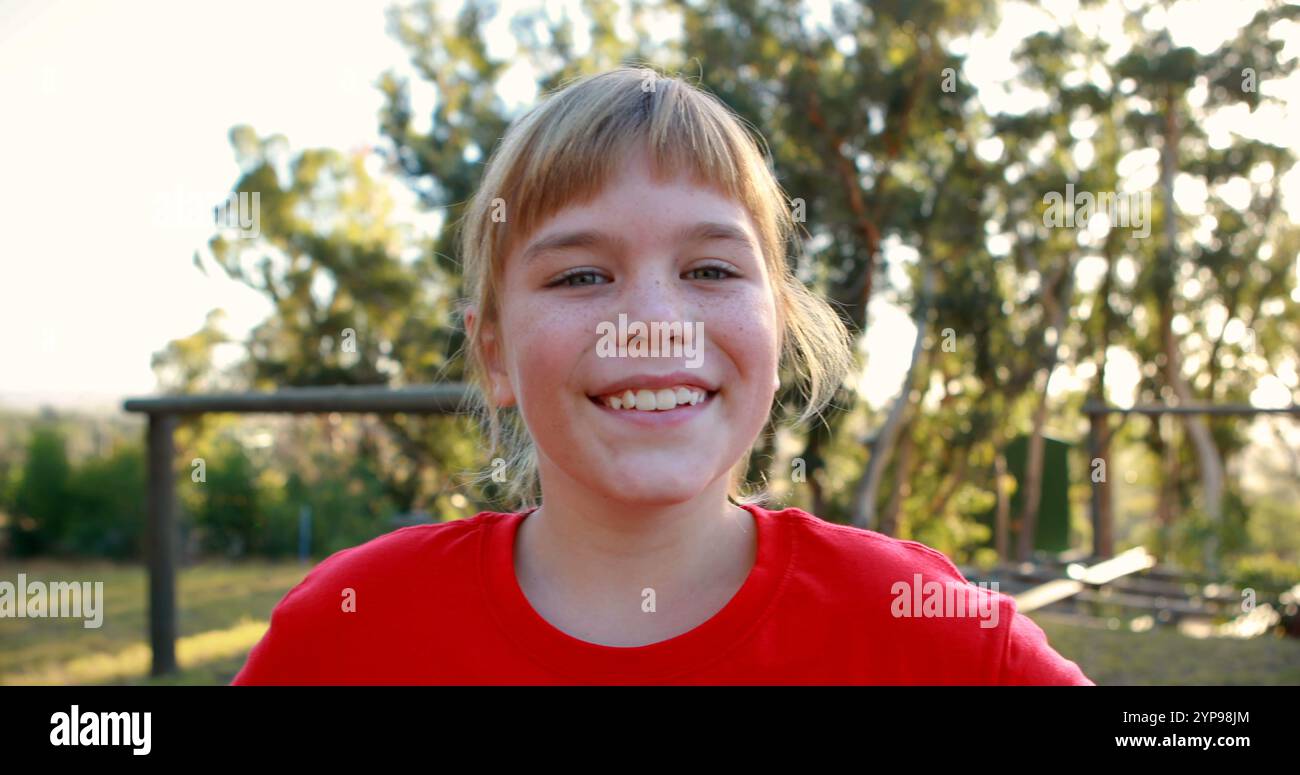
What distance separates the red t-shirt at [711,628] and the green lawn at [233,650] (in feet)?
5.45

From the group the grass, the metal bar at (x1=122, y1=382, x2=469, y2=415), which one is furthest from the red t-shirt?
the grass

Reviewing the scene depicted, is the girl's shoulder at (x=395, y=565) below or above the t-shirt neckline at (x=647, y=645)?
above

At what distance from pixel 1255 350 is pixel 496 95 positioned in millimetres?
15426

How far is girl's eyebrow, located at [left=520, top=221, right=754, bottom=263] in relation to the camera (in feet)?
4.14

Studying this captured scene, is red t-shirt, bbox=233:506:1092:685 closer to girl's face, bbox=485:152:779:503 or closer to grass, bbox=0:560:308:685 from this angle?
girl's face, bbox=485:152:779:503

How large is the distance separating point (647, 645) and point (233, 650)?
7.71ft

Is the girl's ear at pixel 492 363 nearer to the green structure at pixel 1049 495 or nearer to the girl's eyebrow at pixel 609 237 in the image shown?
the girl's eyebrow at pixel 609 237

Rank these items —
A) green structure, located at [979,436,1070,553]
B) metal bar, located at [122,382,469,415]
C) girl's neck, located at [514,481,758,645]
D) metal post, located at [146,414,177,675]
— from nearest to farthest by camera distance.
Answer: girl's neck, located at [514,481,758,645] → metal bar, located at [122,382,469,415] → metal post, located at [146,414,177,675] → green structure, located at [979,436,1070,553]

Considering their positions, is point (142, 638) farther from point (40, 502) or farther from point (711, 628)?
point (40, 502)

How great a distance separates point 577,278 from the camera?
1287mm

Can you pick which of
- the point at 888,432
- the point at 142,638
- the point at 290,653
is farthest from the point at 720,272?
the point at 888,432

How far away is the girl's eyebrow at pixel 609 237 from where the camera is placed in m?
1.26

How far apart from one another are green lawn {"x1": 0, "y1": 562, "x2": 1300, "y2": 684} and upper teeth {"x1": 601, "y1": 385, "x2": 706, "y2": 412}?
2.03 meters

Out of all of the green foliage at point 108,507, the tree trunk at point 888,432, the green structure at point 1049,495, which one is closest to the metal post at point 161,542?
the green foliage at point 108,507
